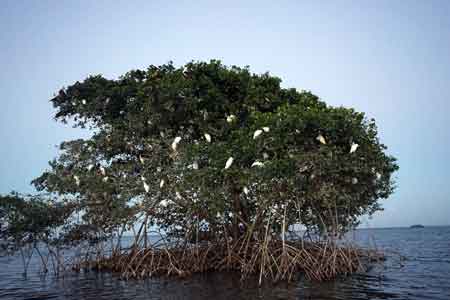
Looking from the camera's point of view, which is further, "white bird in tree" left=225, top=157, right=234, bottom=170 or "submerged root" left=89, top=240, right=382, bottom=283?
"submerged root" left=89, top=240, right=382, bottom=283

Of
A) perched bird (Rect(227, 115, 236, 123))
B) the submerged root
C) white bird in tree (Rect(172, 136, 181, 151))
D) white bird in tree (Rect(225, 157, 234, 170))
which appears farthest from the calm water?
perched bird (Rect(227, 115, 236, 123))

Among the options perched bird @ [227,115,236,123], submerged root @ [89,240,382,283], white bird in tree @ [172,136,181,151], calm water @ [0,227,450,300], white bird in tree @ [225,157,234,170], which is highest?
perched bird @ [227,115,236,123]

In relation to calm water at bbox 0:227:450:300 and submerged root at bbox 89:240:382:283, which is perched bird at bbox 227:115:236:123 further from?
calm water at bbox 0:227:450:300

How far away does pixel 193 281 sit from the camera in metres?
16.4

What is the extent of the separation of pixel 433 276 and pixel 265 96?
1032cm

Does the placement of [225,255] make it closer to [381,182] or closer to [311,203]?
[311,203]

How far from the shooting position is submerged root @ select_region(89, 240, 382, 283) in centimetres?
1588

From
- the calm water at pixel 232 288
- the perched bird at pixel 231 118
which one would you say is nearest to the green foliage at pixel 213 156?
the perched bird at pixel 231 118

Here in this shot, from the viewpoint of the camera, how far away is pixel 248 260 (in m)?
17.8

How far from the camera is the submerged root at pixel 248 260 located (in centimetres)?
1588

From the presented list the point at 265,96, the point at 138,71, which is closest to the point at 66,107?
the point at 138,71

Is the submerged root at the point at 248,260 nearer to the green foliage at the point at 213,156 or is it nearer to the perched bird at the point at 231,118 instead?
the green foliage at the point at 213,156

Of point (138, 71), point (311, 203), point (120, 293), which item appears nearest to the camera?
point (120, 293)

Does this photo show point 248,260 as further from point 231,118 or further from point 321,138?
point 321,138
